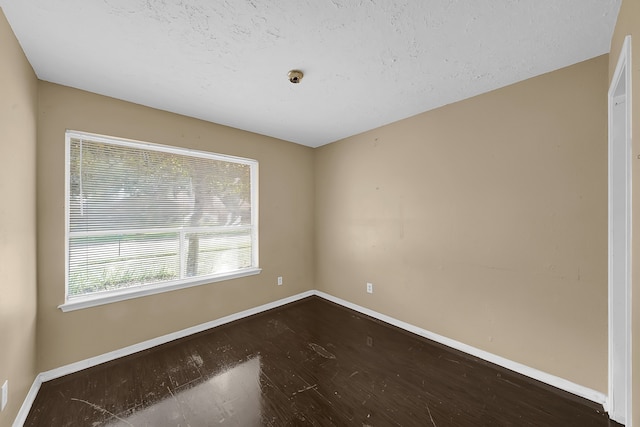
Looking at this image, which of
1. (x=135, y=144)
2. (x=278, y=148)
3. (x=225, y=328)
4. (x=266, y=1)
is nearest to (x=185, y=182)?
(x=135, y=144)

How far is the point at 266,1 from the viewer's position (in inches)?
48.2

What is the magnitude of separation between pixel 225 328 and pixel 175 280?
2.59 ft

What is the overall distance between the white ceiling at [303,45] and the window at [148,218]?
0.63 metres

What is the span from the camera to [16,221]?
4.88ft

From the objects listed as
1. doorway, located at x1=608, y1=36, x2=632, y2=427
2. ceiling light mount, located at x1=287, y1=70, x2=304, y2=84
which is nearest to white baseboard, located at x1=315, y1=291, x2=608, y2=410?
doorway, located at x1=608, y1=36, x2=632, y2=427

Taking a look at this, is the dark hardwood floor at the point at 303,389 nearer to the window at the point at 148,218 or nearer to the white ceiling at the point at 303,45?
the window at the point at 148,218

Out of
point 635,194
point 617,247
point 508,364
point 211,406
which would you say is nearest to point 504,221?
point 617,247

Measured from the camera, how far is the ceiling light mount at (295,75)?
1820 mm

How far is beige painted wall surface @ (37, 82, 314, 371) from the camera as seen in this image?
6.26ft

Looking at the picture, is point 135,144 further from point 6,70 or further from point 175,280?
point 175,280

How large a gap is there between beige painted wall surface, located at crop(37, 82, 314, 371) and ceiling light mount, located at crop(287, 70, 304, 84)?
1.40 meters

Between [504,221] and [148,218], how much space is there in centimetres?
334

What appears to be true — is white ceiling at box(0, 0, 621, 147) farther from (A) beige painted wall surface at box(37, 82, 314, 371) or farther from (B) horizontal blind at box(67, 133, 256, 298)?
(B) horizontal blind at box(67, 133, 256, 298)

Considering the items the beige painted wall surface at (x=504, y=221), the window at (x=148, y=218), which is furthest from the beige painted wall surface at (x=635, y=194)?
the window at (x=148, y=218)
